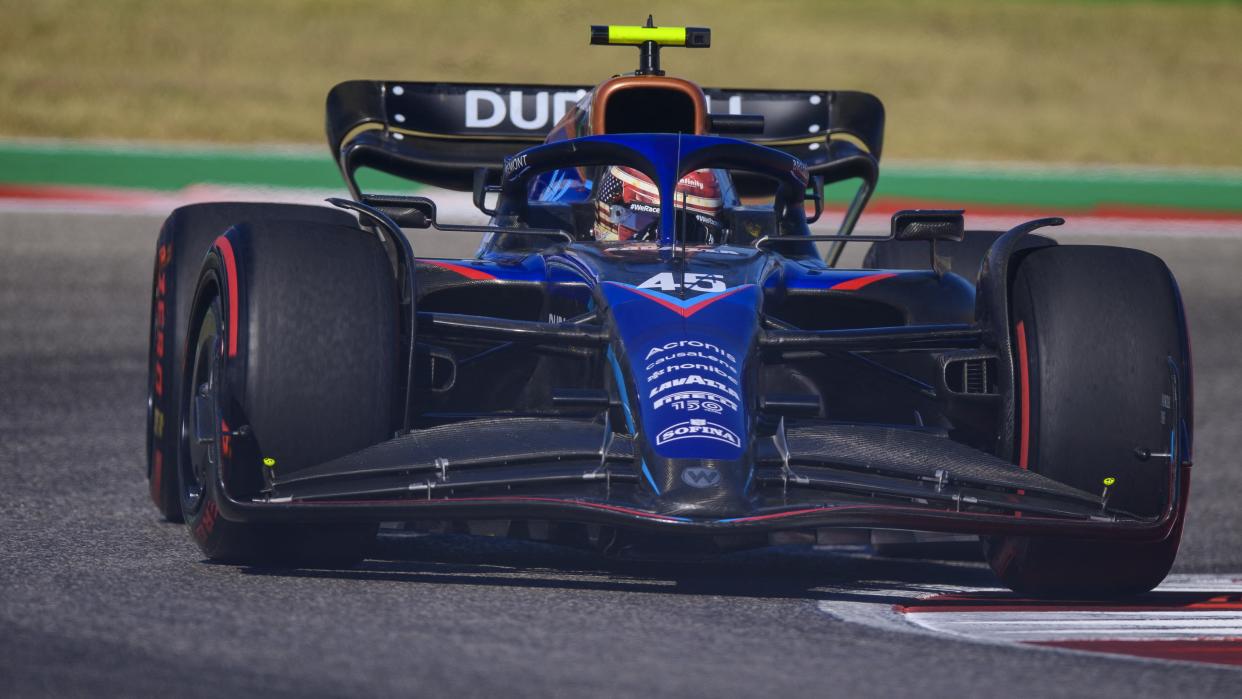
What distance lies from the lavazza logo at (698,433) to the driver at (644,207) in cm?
169

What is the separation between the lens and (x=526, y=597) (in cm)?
501

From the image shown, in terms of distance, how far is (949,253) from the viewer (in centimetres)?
748

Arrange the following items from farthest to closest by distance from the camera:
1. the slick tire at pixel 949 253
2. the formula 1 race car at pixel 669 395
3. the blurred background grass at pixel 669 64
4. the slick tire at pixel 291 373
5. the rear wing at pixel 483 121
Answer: the blurred background grass at pixel 669 64 → the rear wing at pixel 483 121 → the slick tire at pixel 949 253 → the slick tire at pixel 291 373 → the formula 1 race car at pixel 669 395

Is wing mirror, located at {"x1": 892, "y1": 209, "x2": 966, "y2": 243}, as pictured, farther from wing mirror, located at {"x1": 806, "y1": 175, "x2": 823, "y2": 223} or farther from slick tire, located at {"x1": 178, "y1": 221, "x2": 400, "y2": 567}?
slick tire, located at {"x1": 178, "y1": 221, "x2": 400, "y2": 567}

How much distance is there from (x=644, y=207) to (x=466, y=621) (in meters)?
2.45

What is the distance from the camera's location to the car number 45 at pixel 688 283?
18.3ft

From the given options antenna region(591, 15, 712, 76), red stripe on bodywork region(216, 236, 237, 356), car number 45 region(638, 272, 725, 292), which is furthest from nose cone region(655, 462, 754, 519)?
antenna region(591, 15, 712, 76)

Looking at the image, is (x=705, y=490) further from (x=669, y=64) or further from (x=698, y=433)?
(x=669, y=64)

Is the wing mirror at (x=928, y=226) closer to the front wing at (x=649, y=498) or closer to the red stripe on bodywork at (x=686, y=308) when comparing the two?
the red stripe on bodywork at (x=686, y=308)

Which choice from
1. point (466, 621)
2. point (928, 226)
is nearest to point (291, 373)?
point (466, 621)

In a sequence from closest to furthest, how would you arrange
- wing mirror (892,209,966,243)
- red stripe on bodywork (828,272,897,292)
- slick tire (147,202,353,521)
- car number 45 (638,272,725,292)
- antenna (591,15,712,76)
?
1. car number 45 (638,272,725,292)
2. wing mirror (892,209,966,243)
3. red stripe on bodywork (828,272,897,292)
4. slick tire (147,202,353,521)
5. antenna (591,15,712,76)

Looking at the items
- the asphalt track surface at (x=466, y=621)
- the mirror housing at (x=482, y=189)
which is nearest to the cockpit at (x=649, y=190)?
the mirror housing at (x=482, y=189)

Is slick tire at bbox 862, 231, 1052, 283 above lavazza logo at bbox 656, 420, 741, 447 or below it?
Answer: above

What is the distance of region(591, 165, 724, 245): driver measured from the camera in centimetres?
670
